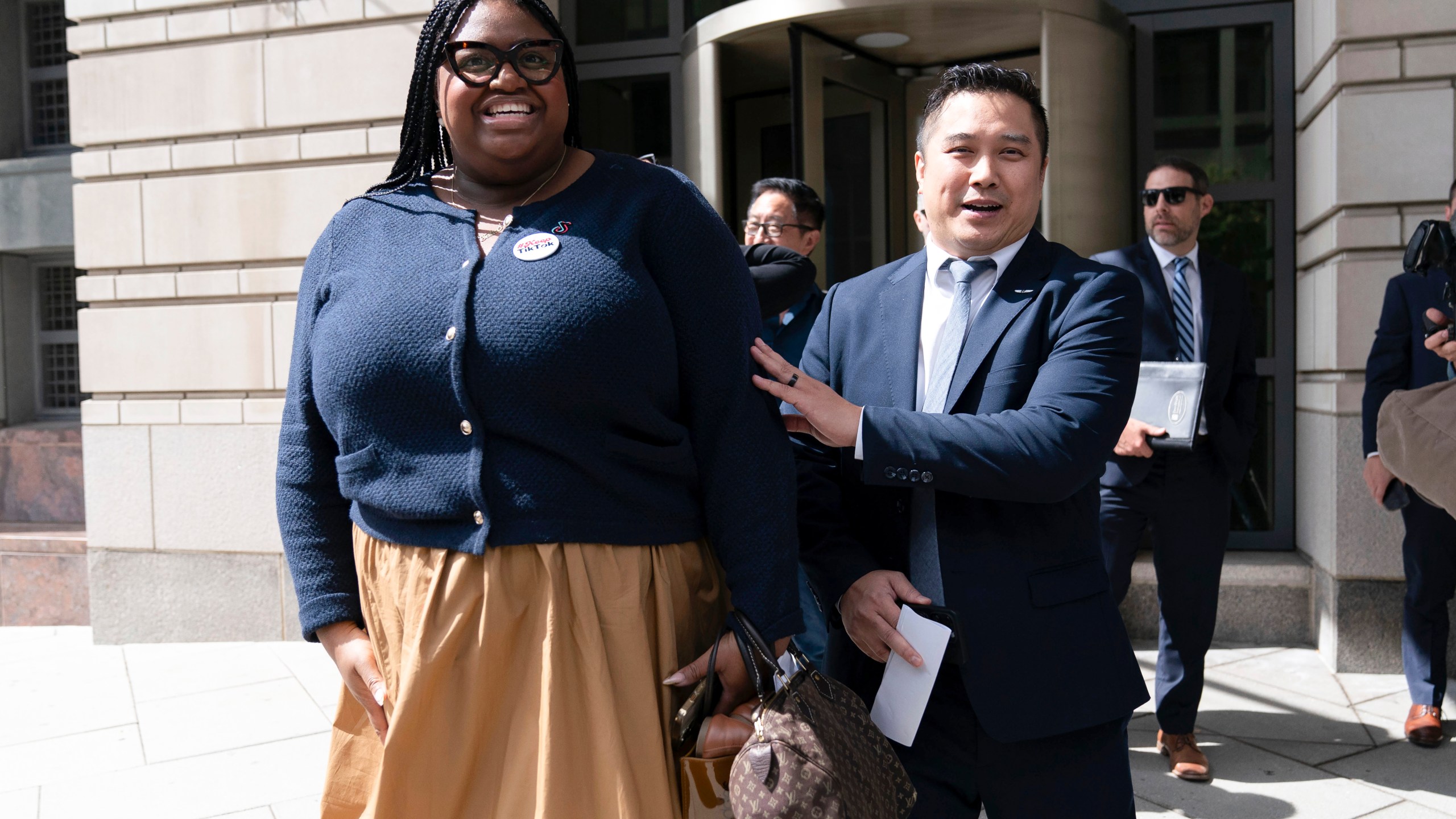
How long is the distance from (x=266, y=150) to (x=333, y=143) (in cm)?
48

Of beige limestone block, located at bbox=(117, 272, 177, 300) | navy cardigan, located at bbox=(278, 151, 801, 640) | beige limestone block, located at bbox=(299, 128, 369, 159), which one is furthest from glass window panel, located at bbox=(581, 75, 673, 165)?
navy cardigan, located at bbox=(278, 151, 801, 640)

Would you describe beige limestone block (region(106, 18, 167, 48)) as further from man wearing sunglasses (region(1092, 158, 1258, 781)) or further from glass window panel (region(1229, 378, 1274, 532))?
glass window panel (region(1229, 378, 1274, 532))

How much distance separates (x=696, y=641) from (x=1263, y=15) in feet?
19.7

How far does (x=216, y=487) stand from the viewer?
684 cm

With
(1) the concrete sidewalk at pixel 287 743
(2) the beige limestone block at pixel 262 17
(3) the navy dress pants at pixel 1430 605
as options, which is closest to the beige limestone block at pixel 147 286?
(2) the beige limestone block at pixel 262 17

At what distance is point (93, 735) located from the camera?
16.8 feet

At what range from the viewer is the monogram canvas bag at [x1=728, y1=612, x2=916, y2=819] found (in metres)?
1.59

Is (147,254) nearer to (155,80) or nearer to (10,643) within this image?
(155,80)

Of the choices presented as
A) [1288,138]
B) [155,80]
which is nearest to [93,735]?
[155,80]

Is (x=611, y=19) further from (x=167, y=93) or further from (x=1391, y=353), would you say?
(x=1391, y=353)

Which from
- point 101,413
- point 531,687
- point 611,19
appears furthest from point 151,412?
point 531,687

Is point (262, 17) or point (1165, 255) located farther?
point (262, 17)

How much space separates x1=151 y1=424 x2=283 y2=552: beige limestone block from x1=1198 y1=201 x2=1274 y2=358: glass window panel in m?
Result: 5.85

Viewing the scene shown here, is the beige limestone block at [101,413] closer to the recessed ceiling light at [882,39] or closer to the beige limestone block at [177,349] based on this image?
the beige limestone block at [177,349]
